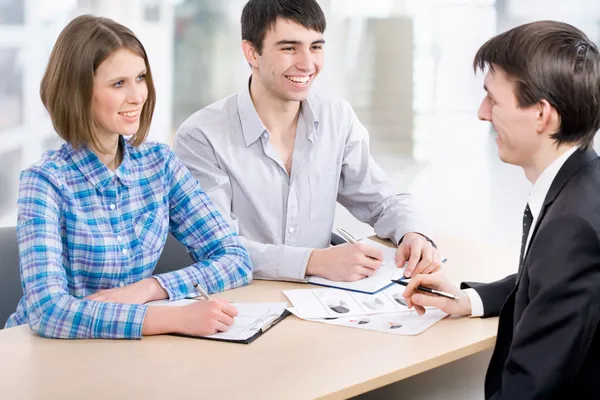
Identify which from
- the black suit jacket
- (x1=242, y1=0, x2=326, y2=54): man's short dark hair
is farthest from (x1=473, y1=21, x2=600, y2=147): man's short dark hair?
(x1=242, y1=0, x2=326, y2=54): man's short dark hair

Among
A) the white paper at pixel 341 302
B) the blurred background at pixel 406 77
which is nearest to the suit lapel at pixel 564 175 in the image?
the white paper at pixel 341 302

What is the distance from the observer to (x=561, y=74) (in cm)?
154

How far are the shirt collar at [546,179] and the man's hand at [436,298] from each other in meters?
0.34

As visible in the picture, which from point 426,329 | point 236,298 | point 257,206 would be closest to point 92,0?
point 257,206

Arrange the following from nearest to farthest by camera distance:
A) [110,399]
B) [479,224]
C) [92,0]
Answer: [110,399], [92,0], [479,224]

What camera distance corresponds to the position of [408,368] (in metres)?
1.58

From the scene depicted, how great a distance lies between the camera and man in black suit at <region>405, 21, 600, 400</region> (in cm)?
138

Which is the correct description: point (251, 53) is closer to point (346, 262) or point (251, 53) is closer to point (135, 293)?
point (346, 262)

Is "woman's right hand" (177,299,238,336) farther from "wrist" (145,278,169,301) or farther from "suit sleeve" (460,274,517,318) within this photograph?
"suit sleeve" (460,274,517,318)

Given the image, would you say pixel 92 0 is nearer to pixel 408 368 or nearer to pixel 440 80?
pixel 440 80

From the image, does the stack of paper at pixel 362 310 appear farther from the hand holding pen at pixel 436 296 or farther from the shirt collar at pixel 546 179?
the shirt collar at pixel 546 179

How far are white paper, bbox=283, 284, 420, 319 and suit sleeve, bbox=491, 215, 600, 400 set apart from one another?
0.51 m

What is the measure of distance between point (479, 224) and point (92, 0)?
Result: 2610 millimetres

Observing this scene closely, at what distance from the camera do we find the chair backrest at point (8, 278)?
2143 mm
